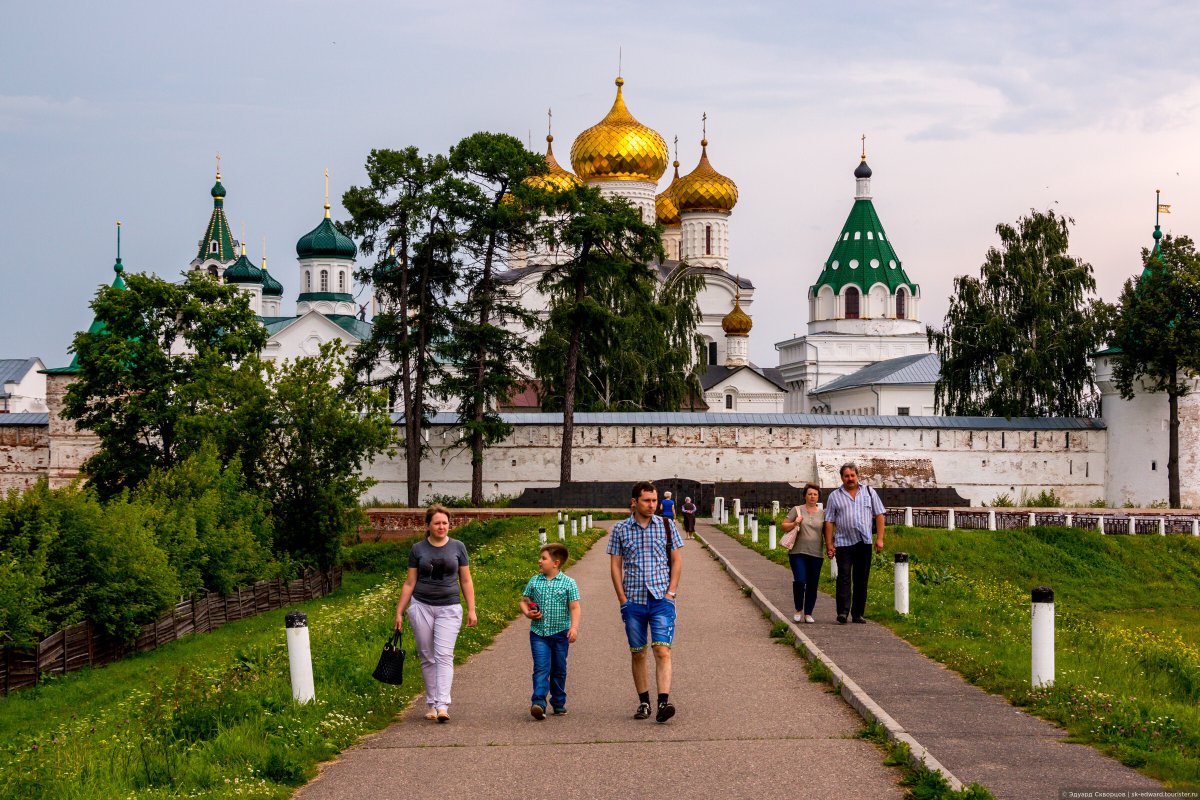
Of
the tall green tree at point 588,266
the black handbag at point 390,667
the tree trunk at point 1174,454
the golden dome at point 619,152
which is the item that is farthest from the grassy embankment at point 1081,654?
the golden dome at point 619,152

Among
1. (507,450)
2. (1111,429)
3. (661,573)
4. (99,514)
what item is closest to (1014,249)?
(1111,429)

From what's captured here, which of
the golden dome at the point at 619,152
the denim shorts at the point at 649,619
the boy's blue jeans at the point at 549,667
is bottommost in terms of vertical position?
the boy's blue jeans at the point at 549,667

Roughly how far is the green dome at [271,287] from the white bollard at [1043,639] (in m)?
68.8

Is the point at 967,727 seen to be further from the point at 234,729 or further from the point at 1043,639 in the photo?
the point at 234,729

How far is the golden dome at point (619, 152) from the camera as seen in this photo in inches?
2346

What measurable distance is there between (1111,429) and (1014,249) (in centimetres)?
690

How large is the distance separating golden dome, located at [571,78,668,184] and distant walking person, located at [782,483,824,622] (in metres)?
48.2

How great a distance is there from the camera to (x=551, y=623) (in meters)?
Answer: 8.47

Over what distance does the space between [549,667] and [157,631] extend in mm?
14525

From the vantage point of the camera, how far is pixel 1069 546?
31469mm

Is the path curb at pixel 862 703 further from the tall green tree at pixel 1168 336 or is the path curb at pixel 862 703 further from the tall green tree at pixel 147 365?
the tall green tree at pixel 1168 336

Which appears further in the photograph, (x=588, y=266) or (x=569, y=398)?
(x=588, y=266)

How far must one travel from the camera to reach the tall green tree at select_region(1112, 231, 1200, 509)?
38656 mm

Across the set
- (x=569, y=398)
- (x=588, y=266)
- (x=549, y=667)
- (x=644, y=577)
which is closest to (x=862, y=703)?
(x=644, y=577)
